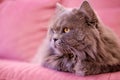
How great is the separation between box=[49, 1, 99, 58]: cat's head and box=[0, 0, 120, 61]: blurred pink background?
44 centimetres

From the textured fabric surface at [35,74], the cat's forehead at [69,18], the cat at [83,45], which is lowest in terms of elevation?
the textured fabric surface at [35,74]

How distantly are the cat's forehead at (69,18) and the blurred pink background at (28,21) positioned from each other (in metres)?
0.45

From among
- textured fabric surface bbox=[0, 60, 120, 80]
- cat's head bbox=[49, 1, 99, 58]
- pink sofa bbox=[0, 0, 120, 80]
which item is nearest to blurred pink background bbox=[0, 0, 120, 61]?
pink sofa bbox=[0, 0, 120, 80]

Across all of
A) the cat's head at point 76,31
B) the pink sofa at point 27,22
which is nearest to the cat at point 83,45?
the cat's head at point 76,31

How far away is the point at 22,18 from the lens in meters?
1.74

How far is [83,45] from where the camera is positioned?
111 centimetres

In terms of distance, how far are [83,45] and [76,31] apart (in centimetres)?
7

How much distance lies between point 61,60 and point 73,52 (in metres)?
0.08

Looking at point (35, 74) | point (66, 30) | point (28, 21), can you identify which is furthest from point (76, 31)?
point (28, 21)

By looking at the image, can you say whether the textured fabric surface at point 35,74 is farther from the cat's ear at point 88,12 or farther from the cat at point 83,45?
the cat's ear at point 88,12

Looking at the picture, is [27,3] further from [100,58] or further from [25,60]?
[100,58]

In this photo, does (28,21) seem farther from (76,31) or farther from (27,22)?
(76,31)

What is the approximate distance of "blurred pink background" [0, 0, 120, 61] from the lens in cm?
162

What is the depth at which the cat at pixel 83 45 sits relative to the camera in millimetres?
1113
